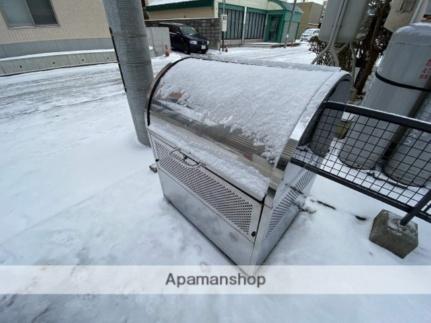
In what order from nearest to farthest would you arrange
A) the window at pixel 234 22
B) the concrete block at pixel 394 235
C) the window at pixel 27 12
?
the concrete block at pixel 394 235, the window at pixel 27 12, the window at pixel 234 22

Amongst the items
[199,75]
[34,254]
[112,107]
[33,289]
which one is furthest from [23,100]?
[199,75]

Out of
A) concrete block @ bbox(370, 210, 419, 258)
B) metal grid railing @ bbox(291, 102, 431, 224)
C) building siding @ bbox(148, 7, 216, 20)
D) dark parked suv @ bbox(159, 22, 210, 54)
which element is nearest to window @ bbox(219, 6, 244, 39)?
building siding @ bbox(148, 7, 216, 20)

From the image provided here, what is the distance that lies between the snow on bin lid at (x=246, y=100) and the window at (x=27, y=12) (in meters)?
9.72

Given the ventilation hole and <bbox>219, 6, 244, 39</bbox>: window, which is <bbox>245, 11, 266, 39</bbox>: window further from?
the ventilation hole

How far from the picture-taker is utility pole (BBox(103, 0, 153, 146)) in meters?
2.03

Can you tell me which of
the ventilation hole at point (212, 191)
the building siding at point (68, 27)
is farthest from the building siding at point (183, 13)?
the ventilation hole at point (212, 191)

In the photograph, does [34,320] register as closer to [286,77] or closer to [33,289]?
[33,289]

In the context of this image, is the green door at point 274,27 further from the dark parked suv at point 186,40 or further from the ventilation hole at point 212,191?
the ventilation hole at point 212,191

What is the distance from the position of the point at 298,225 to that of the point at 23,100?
664 cm

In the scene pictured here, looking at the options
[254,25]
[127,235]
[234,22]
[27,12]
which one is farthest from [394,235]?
[254,25]

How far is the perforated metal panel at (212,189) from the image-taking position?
3.65 ft

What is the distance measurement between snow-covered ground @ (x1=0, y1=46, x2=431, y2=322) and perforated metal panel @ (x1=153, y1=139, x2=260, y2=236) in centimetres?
63

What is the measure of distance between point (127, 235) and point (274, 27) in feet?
81.3

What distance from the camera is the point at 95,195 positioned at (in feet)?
7.43
